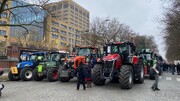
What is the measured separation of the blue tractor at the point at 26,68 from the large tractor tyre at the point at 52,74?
7.42 feet

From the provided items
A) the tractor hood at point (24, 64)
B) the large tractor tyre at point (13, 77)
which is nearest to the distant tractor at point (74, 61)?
the tractor hood at point (24, 64)

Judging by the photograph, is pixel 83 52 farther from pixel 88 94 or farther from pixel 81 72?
pixel 88 94

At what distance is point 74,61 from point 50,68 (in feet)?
13.3

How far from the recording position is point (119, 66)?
13.5m

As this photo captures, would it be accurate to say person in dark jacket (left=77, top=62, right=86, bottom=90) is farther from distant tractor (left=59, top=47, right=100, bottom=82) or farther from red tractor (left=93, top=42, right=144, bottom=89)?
red tractor (left=93, top=42, right=144, bottom=89)

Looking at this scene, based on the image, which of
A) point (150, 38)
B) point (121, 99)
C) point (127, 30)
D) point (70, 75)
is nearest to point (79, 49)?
point (70, 75)

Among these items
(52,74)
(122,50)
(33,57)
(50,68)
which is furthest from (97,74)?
(33,57)

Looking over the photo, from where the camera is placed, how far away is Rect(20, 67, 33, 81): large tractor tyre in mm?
17422

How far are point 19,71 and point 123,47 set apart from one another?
918 cm

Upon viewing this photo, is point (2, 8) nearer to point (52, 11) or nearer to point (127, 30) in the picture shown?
point (52, 11)

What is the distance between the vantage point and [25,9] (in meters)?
20.8

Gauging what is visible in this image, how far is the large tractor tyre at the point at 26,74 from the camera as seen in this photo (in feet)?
57.2

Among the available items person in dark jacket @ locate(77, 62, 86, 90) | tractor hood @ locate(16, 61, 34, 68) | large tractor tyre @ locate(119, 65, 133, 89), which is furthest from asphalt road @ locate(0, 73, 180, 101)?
tractor hood @ locate(16, 61, 34, 68)

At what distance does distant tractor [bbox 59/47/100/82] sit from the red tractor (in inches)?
52.9
